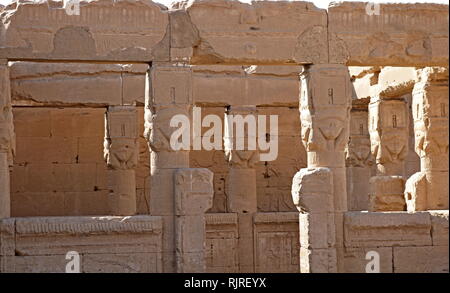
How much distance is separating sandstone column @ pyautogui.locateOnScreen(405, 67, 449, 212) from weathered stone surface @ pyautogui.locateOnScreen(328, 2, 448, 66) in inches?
23.5

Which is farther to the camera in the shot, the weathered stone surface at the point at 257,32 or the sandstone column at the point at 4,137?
the weathered stone surface at the point at 257,32

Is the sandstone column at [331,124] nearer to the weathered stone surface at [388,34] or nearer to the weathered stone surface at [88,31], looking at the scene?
the weathered stone surface at [388,34]

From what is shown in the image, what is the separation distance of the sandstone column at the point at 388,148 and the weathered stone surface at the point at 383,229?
2057 mm

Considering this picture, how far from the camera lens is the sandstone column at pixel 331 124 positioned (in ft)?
30.0

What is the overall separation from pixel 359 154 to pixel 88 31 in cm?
623

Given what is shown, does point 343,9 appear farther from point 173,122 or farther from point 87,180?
point 87,180

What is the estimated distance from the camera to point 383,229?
9.12 metres

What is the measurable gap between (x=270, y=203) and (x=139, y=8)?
6807 mm

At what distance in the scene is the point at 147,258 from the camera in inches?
344

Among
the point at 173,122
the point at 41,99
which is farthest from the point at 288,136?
the point at 173,122

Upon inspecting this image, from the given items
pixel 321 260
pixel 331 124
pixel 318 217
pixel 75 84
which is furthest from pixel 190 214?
pixel 75 84

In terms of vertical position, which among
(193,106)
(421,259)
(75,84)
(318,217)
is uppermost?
(75,84)

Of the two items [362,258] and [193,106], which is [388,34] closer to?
[193,106]

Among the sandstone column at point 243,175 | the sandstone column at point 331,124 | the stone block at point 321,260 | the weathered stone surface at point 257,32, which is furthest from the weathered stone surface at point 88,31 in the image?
the sandstone column at point 243,175
